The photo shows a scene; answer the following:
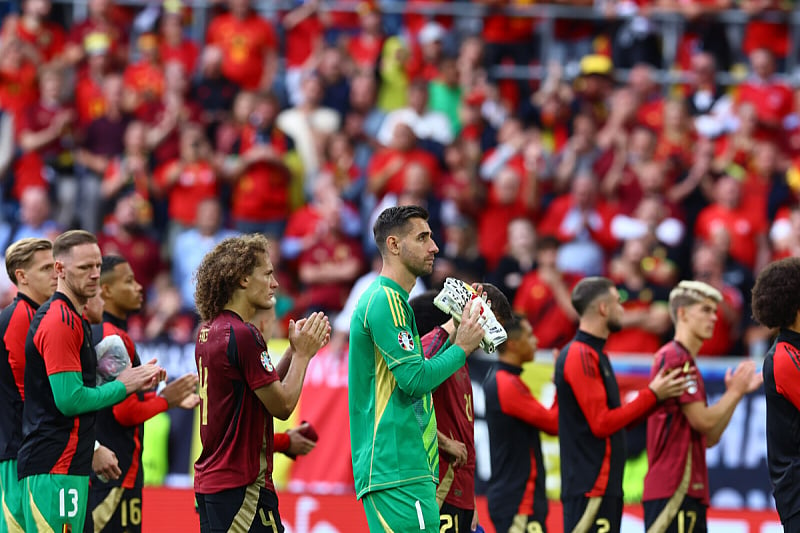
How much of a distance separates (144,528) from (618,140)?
28.2 feet

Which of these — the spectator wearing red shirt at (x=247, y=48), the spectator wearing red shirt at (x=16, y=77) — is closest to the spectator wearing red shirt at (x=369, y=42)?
the spectator wearing red shirt at (x=247, y=48)

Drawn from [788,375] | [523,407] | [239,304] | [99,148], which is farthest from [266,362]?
[99,148]

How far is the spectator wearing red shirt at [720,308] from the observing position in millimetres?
14336

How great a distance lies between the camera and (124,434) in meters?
9.09

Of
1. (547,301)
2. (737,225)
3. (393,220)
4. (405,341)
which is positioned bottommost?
(405,341)

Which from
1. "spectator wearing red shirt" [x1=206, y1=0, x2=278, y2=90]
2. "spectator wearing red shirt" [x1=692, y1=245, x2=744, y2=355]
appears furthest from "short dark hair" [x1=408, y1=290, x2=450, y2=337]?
"spectator wearing red shirt" [x1=206, y1=0, x2=278, y2=90]

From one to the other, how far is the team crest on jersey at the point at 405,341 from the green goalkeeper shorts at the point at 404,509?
2.52 feet

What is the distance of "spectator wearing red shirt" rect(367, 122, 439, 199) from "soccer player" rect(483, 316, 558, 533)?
7.09 metres

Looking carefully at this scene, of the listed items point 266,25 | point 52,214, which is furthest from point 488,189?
point 52,214

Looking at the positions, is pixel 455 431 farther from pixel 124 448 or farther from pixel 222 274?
pixel 124 448

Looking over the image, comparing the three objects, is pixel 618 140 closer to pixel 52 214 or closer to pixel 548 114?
pixel 548 114

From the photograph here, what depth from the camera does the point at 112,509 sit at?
358 inches

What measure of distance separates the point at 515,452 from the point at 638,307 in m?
5.18

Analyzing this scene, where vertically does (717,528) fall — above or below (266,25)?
below
